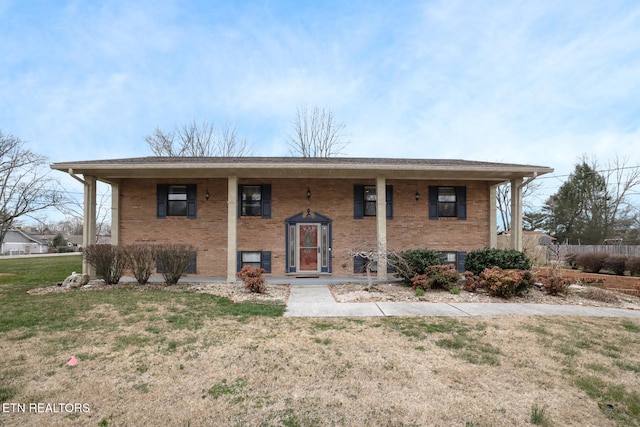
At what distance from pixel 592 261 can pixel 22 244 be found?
2700 inches

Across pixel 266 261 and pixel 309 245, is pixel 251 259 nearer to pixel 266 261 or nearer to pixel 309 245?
pixel 266 261

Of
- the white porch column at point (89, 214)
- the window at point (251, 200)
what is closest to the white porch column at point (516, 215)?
the window at point (251, 200)

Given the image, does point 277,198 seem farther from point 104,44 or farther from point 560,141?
point 560,141

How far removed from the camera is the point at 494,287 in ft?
25.3

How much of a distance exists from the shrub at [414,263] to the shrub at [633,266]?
9.21 meters

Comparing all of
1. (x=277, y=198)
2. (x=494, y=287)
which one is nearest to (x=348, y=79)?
(x=277, y=198)

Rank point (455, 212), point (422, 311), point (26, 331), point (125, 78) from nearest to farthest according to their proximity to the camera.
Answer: point (26, 331), point (422, 311), point (455, 212), point (125, 78)

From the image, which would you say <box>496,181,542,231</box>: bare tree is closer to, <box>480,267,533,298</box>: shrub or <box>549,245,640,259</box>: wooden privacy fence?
<box>549,245,640,259</box>: wooden privacy fence

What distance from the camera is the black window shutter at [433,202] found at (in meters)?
11.2

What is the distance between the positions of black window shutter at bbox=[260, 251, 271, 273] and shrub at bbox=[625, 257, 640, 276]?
1416 cm

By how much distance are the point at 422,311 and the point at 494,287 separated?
8.56ft

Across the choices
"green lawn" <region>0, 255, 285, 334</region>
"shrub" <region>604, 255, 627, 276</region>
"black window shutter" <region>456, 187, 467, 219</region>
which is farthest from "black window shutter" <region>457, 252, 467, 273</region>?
"shrub" <region>604, 255, 627, 276</region>

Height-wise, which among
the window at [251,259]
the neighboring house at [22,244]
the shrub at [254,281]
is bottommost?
the neighboring house at [22,244]

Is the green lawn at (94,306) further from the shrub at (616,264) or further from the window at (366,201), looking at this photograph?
the shrub at (616,264)
